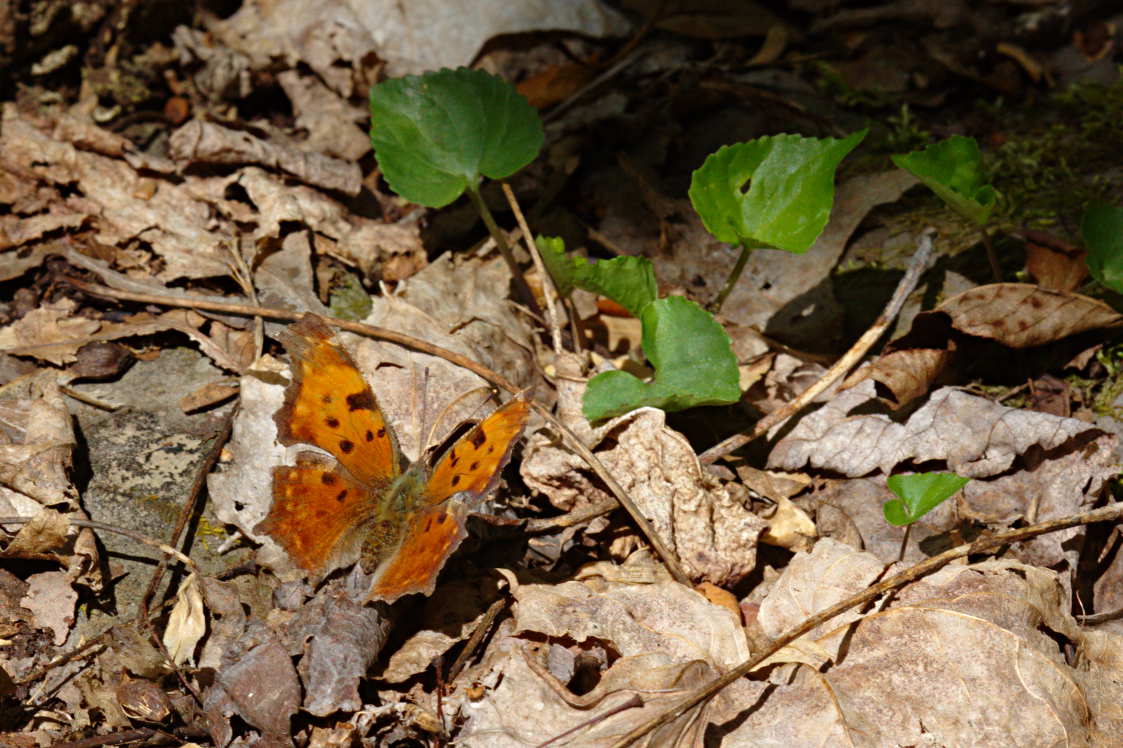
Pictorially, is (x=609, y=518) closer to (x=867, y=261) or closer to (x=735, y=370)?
(x=735, y=370)

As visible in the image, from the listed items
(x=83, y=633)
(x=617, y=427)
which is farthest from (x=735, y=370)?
(x=83, y=633)

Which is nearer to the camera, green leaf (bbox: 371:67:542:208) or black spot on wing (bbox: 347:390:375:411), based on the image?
black spot on wing (bbox: 347:390:375:411)

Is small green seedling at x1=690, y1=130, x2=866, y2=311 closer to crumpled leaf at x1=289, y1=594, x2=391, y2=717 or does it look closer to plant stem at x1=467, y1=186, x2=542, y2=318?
plant stem at x1=467, y1=186, x2=542, y2=318

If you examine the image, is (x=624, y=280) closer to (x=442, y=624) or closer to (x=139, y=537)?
(x=442, y=624)

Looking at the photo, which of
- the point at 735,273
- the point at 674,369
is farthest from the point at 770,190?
the point at 674,369

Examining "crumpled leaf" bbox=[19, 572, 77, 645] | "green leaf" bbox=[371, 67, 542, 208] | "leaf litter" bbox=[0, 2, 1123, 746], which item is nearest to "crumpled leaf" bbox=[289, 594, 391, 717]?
"leaf litter" bbox=[0, 2, 1123, 746]

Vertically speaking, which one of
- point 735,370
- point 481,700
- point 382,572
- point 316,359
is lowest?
point 481,700

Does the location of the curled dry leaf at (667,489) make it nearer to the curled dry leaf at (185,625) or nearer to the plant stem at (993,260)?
the curled dry leaf at (185,625)

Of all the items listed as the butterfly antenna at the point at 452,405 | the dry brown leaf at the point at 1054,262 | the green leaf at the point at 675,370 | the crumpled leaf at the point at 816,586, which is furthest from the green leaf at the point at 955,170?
the butterfly antenna at the point at 452,405

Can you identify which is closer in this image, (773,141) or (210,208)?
(773,141)
